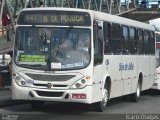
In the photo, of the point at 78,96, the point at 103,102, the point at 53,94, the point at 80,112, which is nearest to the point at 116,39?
the point at 103,102

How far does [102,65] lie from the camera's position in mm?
16375

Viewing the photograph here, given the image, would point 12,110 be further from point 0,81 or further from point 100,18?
point 0,81

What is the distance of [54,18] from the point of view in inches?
623

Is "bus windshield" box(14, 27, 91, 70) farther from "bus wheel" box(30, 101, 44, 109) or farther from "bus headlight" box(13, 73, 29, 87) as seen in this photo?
"bus wheel" box(30, 101, 44, 109)

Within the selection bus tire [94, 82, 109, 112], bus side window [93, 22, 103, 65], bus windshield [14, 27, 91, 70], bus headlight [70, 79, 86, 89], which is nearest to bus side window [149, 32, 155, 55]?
bus tire [94, 82, 109, 112]

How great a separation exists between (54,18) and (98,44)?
4.62 ft

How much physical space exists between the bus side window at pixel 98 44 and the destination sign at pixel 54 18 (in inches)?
13.7

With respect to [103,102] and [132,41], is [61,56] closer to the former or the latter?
[103,102]

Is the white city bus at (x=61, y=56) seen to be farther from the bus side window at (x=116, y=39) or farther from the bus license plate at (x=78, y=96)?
the bus side window at (x=116, y=39)

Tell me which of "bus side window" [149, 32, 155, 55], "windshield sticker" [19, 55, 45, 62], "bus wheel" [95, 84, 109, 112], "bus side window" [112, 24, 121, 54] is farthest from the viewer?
"bus side window" [149, 32, 155, 55]

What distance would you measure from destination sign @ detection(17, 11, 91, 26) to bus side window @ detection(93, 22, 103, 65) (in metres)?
0.35

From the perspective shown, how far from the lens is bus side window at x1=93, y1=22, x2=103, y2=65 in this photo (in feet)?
51.8

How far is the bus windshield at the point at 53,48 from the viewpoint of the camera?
1540 centimetres

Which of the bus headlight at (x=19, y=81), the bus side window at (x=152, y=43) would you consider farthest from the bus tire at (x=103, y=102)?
the bus side window at (x=152, y=43)
